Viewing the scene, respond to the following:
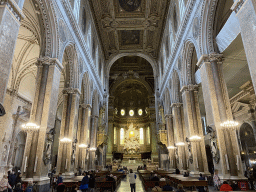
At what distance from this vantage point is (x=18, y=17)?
22.1ft

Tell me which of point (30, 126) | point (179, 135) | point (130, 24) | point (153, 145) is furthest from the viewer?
point (153, 145)

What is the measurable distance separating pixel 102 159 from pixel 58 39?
17.9 meters

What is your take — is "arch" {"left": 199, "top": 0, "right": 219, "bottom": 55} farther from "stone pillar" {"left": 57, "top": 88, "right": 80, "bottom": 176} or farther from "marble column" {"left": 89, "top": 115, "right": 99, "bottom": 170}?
"marble column" {"left": 89, "top": 115, "right": 99, "bottom": 170}

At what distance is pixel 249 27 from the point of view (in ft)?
20.1

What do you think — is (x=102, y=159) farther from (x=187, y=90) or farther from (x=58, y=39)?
(x=58, y=39)

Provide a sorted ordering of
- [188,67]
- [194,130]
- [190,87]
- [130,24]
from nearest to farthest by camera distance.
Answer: [194,130] < [190,87] < [188,67] < [130,24]

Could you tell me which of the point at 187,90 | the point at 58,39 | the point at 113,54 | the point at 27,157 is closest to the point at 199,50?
the point at 187,90

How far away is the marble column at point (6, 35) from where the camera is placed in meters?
5.86

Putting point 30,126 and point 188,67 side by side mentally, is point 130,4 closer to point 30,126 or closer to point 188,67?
point 188,67

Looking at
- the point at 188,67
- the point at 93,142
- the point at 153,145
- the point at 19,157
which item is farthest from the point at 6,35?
the point at 153,145

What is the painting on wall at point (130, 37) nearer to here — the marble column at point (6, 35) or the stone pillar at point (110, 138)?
the stone pillar at point (110, 138)

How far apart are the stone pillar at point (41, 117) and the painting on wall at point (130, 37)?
53.1 feet

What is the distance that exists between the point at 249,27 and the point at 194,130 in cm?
803

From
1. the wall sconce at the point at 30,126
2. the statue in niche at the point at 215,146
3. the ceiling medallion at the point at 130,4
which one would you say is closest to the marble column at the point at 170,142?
the statue in niche at the point at 215,146
